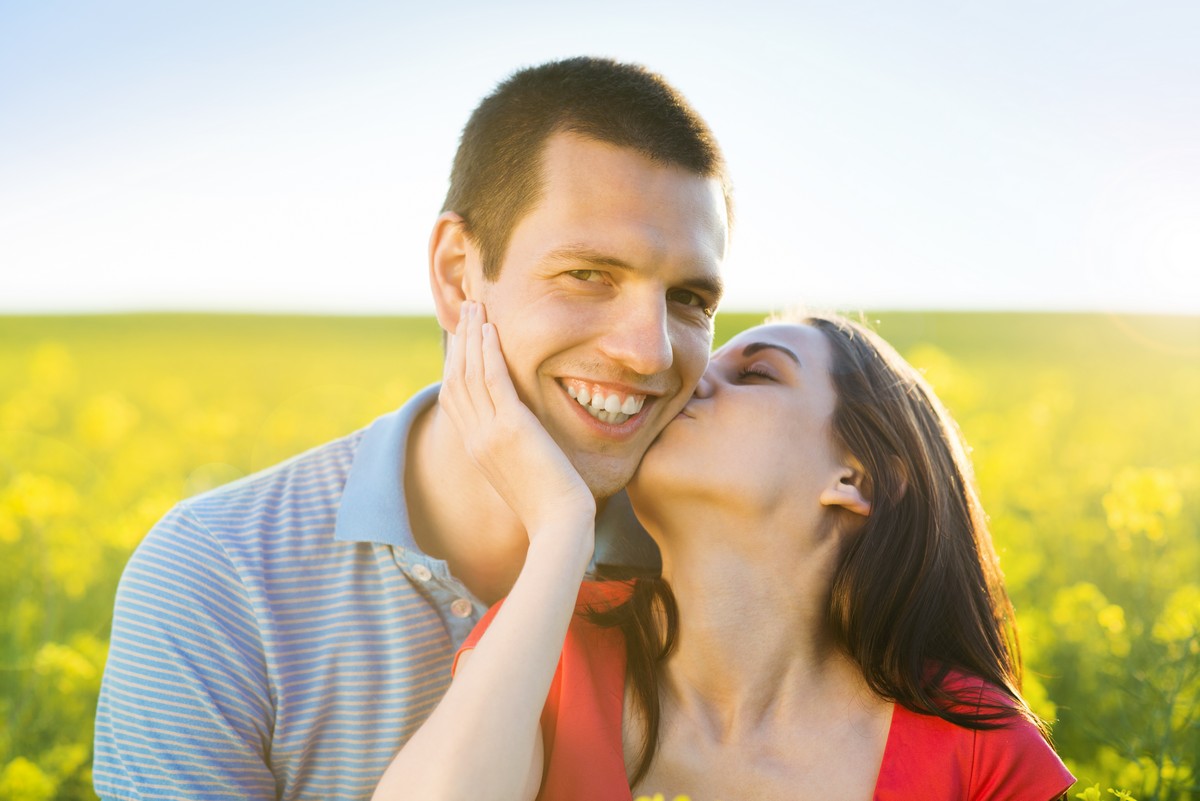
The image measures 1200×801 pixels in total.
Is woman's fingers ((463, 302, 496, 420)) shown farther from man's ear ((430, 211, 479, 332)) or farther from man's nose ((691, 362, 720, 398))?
man's nose ((691, 362, 720, 398))

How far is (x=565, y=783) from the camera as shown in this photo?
2.15 meters

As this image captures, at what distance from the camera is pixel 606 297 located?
92.4 inches

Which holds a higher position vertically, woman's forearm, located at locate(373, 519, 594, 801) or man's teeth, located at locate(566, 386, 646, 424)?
man's teeth, located at locate(566, 386, 646, 424)

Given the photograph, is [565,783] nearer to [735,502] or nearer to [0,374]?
[735,502]

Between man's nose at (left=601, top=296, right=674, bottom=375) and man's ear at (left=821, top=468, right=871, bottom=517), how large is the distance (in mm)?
517

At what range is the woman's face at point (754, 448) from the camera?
2.35 metres

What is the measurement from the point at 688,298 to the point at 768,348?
0.28 metres

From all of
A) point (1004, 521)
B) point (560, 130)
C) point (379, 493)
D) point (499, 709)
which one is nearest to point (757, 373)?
point (560, 130)

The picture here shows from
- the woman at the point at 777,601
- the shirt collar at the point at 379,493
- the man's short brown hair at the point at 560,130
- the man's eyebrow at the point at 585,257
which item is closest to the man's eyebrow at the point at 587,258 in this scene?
the man's eyebrow at the point at 585,257

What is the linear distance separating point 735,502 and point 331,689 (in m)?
1.11

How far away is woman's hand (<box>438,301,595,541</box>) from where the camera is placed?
218 cm

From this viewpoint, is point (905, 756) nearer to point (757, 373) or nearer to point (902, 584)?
point (902, 584)

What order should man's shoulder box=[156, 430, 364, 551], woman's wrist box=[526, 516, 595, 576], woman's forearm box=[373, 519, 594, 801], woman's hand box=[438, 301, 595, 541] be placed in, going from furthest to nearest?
man's shoulder box=[156, 430, 364, 551], woman's hand box=[438, 301, 595, 541], woman's wrist box=[526, 516, 595, 576], woman's forearm box=[373, 519, 594, 801]

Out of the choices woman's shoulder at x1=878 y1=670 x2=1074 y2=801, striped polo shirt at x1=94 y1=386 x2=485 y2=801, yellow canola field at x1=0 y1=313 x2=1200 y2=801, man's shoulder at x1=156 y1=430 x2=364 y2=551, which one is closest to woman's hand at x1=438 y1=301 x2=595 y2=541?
striped polo shirt at x1=94 y1=386 x2=485 y2=801
